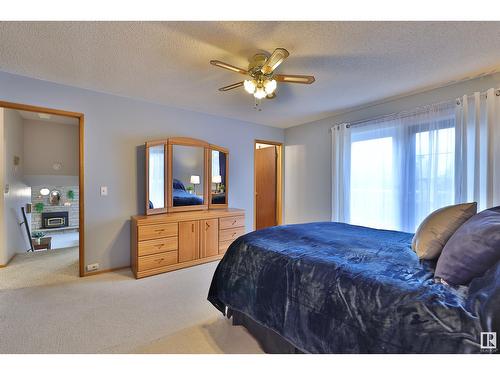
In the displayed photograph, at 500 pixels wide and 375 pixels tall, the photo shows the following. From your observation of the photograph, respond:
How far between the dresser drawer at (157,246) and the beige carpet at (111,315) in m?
0.32

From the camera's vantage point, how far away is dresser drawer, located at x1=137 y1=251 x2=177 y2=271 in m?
2.79

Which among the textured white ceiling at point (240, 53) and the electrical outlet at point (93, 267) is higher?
the textured white ceiling at point (240, 53)

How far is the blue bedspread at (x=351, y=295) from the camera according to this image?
34.3 inches

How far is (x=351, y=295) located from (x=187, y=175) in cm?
294

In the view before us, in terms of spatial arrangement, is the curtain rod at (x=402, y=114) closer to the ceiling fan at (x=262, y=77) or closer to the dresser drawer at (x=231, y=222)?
the ceiling fan at (x=262, y=77)

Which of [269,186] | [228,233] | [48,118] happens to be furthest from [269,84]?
[48,118]

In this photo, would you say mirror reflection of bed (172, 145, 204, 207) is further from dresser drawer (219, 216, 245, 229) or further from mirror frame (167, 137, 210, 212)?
dresser drawer (219, 216, 245, 229)

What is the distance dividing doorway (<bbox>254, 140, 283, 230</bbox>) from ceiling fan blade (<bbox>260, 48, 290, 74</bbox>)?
2935 mm

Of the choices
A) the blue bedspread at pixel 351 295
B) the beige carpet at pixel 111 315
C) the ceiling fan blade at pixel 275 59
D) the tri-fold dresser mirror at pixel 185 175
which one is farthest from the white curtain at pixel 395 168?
the beige carpet at pixel 111 315

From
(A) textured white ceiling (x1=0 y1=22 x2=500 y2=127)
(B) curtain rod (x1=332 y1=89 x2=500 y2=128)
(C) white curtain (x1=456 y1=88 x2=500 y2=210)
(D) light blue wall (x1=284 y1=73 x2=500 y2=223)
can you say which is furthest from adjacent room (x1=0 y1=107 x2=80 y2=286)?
(C) white curtain (x1=456 y1=88 x2=500 y2=210)
